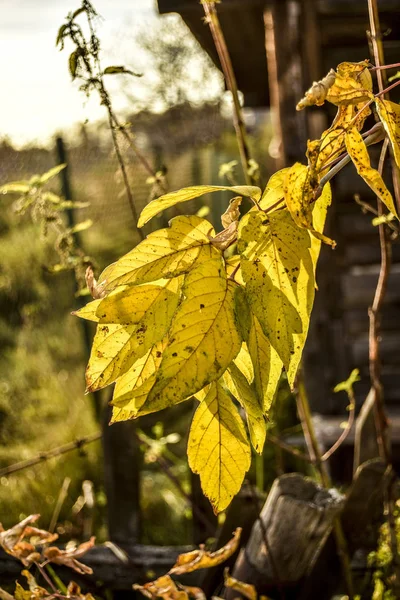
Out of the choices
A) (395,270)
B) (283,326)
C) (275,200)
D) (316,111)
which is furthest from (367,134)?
(395,270)

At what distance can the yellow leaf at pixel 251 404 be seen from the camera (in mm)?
686

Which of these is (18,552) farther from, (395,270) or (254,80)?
(254,80)

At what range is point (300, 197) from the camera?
61 centimetres

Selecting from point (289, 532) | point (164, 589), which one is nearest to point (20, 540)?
point (164, 589)

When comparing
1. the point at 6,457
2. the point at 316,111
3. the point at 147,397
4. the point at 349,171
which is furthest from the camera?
the point at 6,457

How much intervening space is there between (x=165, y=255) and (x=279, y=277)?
0.11 m

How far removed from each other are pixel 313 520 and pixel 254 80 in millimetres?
7581

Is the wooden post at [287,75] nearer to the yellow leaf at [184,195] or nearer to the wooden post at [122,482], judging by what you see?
the wooden post at [122,482]

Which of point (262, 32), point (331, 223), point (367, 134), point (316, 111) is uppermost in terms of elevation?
point (262, 32)

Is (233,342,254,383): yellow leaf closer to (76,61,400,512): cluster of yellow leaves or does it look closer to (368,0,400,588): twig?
(76,61,400,512): cluster of yellow leaves

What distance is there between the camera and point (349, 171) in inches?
165

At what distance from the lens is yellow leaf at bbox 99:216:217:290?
659 millimetres

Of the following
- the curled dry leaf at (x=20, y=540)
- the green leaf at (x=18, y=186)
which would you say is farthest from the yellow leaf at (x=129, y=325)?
the green leaf at (x=18, y=186)

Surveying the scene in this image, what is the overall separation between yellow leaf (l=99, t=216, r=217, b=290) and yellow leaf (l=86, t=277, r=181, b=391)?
2 cm
